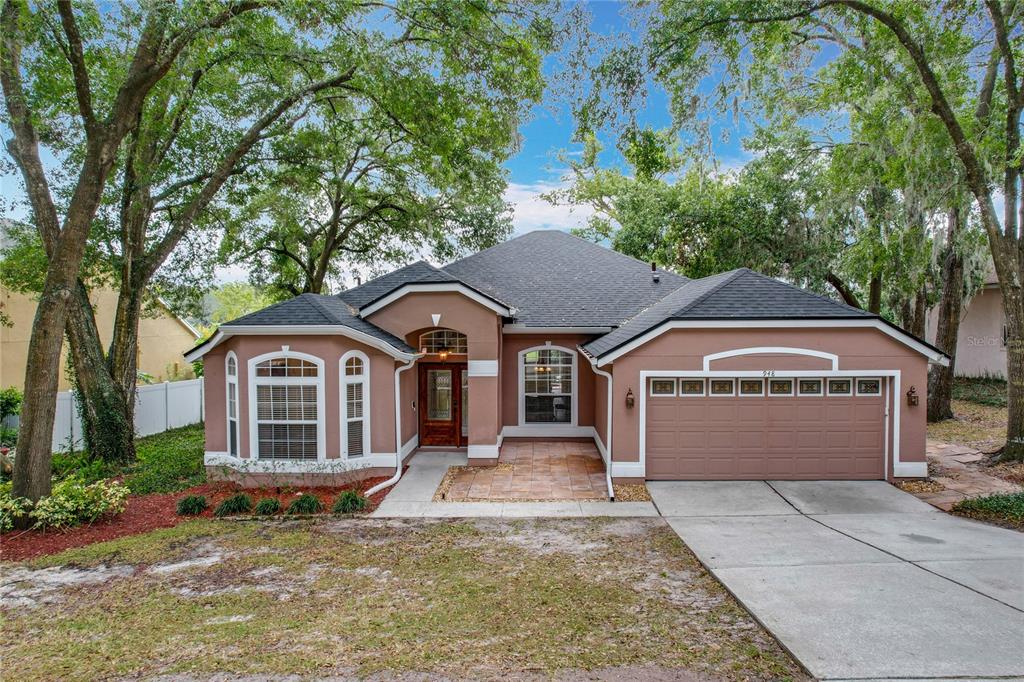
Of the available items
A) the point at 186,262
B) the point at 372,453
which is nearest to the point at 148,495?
the point at 372,453

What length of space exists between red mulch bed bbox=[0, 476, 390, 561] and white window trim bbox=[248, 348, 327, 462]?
73 centimetres

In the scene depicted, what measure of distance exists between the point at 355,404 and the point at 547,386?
5227 mm

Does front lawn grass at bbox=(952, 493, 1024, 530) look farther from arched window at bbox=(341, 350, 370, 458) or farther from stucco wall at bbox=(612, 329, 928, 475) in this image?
arched window at bbox=(341, 350, 370, 458)

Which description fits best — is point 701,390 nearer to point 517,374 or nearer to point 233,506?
point 517,374

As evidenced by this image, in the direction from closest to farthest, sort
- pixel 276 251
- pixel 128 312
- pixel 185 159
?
pixel 128 312, pixel 185 159, pixel 276 251

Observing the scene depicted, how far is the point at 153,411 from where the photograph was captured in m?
15.4

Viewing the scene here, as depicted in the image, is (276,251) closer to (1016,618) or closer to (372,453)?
(372,453)

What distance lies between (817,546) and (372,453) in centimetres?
745

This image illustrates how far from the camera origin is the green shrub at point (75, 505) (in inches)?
291

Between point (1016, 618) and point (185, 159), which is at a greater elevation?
point (185, 159)

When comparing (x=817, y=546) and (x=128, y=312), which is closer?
(x=817, y=546)

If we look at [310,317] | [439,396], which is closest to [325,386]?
[310,317]

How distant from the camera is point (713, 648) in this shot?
4402 mm

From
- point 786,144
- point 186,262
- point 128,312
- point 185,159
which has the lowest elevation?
point 128,312
